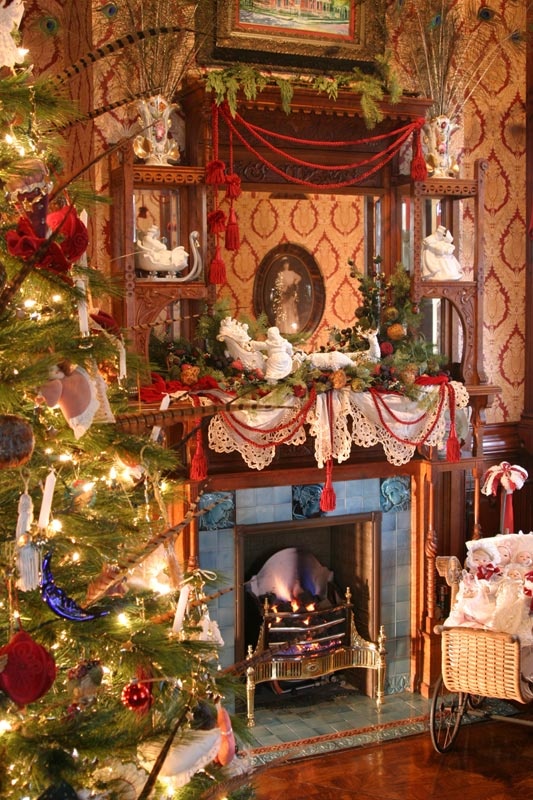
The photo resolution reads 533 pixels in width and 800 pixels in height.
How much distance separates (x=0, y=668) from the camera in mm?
1677

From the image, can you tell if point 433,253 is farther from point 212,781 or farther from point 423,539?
point 212,781

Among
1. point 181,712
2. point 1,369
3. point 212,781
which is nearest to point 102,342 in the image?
point 1,369

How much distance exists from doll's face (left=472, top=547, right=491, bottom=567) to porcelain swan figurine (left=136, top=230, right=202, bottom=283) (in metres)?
1.82

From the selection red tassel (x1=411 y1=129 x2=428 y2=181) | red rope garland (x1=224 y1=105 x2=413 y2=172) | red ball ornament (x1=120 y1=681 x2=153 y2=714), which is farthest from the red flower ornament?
red tassel (x1=411 y1=129 x2=428 y2=181)

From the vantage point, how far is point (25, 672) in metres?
1.66

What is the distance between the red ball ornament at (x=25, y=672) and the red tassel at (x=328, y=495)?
9.74 feet

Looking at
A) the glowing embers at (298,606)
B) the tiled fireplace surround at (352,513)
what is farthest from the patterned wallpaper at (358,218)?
the glowing embers at (298,606)

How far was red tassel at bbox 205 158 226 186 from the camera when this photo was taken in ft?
14.2

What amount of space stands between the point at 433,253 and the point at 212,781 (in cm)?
338

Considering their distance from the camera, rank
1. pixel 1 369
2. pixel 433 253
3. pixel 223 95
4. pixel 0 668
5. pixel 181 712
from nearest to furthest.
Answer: pixel 0 668
pixel 1 369
pixel 181 712
pixel 223 95
pixel 433 253

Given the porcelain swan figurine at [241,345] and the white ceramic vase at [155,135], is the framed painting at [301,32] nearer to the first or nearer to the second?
the white ceramic vase at [155,135]

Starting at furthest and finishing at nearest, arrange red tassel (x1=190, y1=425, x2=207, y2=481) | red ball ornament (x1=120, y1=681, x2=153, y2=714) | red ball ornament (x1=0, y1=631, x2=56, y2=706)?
red tassel (x1=190, y1=425, x2=207, y2=481) < red ball ornament (x1=120, y1=681, x2=153, y2=714) < red ball ornament (x1=0, y1=631, x2=56, y2=706)

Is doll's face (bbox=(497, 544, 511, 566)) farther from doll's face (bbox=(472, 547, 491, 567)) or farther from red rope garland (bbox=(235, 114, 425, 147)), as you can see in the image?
red rope garland (bbox=(235, 114, 425, 147))

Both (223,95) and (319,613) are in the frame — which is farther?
(319,613)
